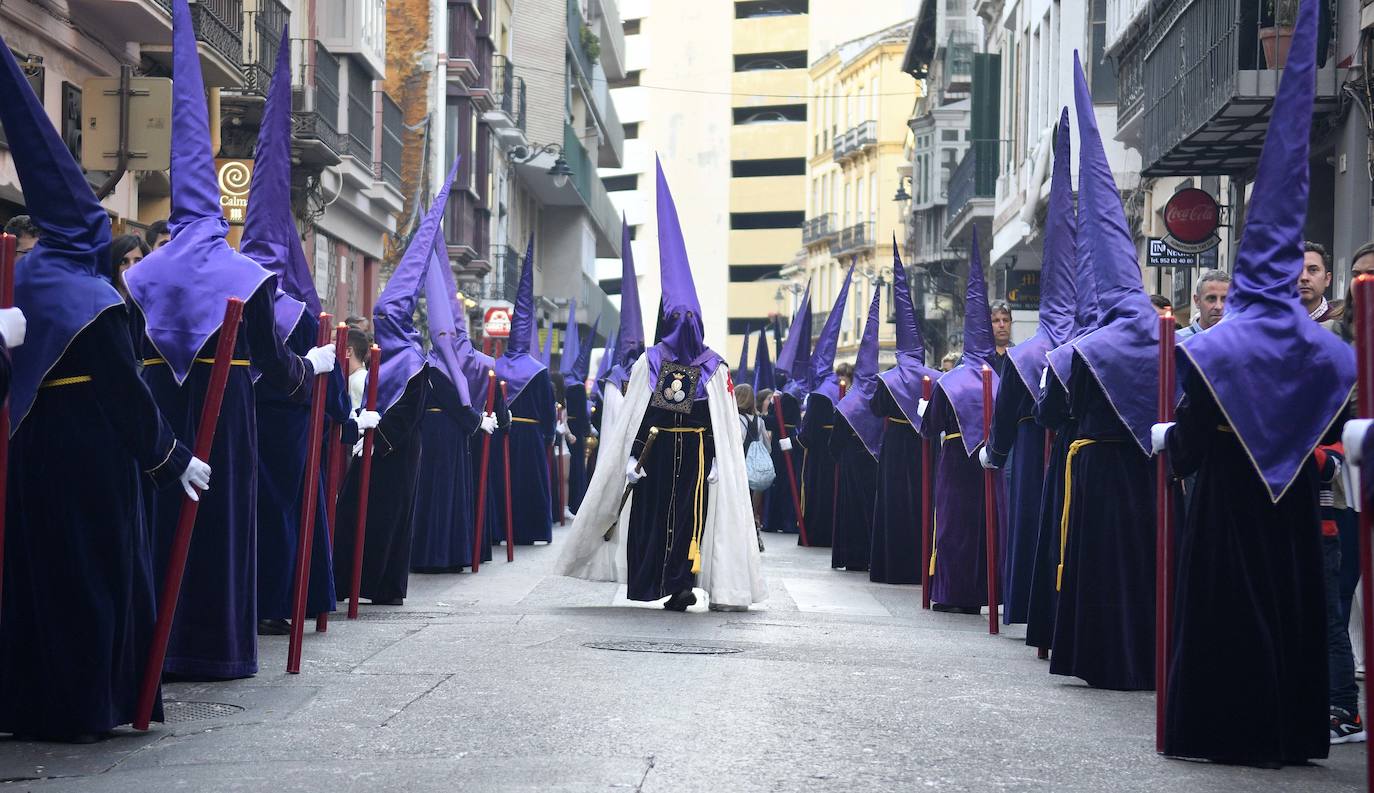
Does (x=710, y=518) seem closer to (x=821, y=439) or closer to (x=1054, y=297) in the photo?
(x=1054, y=297)

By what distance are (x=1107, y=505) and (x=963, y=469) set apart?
477 centimetres

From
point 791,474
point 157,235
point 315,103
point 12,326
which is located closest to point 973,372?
point 157,235

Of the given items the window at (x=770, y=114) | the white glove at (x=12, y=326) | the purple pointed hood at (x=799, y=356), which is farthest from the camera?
the window at (x=770, y=114)

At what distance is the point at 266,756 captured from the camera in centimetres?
736

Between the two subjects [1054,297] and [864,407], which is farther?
[864,407]

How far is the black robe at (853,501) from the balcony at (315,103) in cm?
946

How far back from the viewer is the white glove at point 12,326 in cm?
681

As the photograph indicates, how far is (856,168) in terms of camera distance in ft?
285

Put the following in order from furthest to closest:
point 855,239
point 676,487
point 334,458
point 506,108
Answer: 1. point 855,239
2. point 506,108
3. point 676,487
4. point 334,458

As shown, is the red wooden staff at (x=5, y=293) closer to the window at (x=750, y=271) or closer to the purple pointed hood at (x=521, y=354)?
the purple pointed hood at (x=521, y=354)

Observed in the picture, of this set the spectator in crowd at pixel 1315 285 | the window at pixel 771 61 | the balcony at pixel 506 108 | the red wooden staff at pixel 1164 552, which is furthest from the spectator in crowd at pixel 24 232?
the window at pixel 771 61

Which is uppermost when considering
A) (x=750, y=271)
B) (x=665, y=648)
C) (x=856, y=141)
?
(x=856, y=141)

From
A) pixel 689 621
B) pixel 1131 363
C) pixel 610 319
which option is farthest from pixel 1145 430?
pixel 610 319

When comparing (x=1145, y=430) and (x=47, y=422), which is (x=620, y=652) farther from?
(x=47, y=422)
